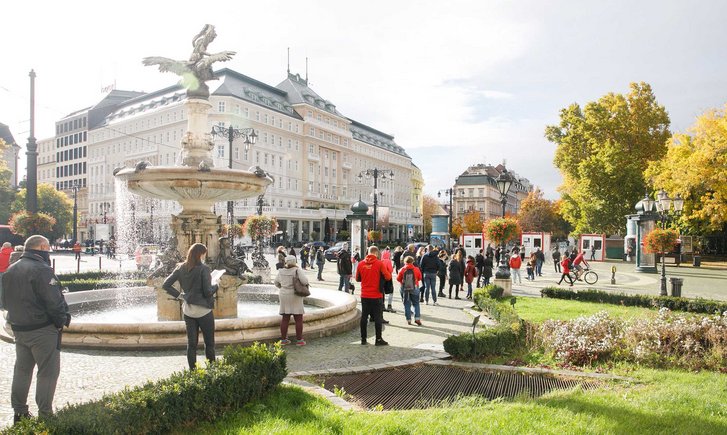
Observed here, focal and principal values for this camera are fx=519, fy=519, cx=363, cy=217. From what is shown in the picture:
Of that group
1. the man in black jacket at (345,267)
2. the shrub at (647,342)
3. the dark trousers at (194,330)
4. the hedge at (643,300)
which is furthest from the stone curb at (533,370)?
the man in black jacket at (345,267)

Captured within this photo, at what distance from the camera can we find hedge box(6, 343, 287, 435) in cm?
396

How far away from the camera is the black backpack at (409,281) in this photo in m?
11.3

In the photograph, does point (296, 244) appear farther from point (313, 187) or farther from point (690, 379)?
point (690, 379)

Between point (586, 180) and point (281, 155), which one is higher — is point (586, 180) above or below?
below

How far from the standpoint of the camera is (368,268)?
926 cm

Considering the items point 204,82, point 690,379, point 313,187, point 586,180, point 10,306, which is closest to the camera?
point 10,306

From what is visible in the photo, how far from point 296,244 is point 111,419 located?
189 feet

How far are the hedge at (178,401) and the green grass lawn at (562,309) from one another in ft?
25.9

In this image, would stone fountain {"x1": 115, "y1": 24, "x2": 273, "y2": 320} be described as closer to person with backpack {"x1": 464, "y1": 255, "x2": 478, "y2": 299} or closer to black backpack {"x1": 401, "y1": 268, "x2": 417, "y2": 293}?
black backpack {"x1": 401, "y1": 268, "x2": 417, "y2": 293}

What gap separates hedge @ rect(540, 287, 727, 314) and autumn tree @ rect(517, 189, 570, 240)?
80.5 metres

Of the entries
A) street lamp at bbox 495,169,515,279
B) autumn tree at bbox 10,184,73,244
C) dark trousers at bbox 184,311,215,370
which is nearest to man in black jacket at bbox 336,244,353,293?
street lamp at bbox 495,169,515,279

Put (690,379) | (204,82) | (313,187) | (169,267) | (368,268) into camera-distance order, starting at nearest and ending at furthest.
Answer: (690,379), (368,268), (169,267), (204,82), (313,187)

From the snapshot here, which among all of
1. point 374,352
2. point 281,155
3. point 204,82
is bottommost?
point 374,352

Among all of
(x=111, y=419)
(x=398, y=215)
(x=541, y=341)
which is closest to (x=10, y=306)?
(x=111, y=419)
